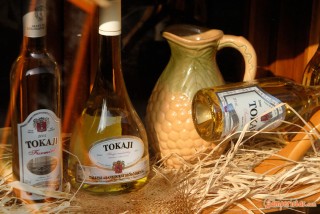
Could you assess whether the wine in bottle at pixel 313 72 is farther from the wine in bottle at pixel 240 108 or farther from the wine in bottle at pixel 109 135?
the wine in bottle at pixel 109 135

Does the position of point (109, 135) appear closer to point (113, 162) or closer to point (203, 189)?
point (113, 162)

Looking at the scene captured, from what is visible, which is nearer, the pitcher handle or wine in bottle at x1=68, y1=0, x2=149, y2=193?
wine in bottle at x1=68, y1=0, x2=149, y2=193

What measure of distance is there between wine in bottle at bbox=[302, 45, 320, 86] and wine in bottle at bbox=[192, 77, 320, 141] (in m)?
0.11

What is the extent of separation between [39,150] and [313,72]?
1.57 ft

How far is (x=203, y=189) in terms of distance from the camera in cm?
83

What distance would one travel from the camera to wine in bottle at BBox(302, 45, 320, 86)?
1030mm

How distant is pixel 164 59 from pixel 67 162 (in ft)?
0.91

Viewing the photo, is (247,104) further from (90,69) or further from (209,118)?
(90,69)

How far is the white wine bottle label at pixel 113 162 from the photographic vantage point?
81 cm

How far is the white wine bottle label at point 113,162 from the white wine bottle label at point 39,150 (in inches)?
1.6

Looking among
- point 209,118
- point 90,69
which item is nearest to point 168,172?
point 209,118

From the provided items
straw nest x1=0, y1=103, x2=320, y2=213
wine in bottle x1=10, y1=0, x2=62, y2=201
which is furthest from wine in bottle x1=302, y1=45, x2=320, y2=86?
wine in bottle x1=10, y1=0, x2=62, y2=201

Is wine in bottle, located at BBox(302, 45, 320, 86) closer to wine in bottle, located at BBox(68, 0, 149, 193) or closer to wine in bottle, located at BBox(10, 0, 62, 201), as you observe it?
wine in bottle, located at BBox(68, 0, 149, 193)

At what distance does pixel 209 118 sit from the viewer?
2.90 feet
